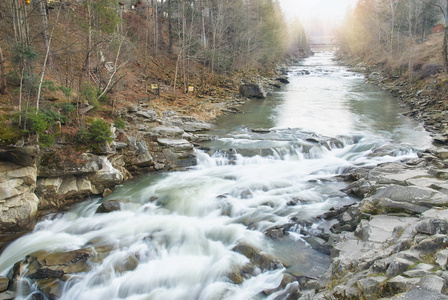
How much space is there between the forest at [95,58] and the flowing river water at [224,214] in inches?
148

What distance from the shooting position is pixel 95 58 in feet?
71.6

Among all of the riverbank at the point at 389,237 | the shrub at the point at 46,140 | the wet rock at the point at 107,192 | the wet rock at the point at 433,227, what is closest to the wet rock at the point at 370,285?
the riverbank at the point at 389,237

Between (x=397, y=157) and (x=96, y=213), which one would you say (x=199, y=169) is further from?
(x=397, y=157)

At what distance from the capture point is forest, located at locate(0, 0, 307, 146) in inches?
486

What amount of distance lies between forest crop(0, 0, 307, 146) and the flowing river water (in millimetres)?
3751

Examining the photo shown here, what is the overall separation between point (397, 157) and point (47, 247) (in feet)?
49.3

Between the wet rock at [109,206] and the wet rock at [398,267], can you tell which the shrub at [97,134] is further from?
the wet rock at [398,267]

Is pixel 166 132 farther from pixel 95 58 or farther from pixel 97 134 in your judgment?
pixel 95 58

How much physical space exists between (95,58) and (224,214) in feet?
52.3

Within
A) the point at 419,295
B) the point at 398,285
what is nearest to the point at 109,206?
the point at 398,285

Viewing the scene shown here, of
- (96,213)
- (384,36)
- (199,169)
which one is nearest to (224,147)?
(199,169)

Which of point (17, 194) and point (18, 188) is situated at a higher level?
point (18, 188)

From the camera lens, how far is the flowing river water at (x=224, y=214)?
8.23 metres

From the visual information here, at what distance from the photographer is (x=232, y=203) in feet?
39.3
